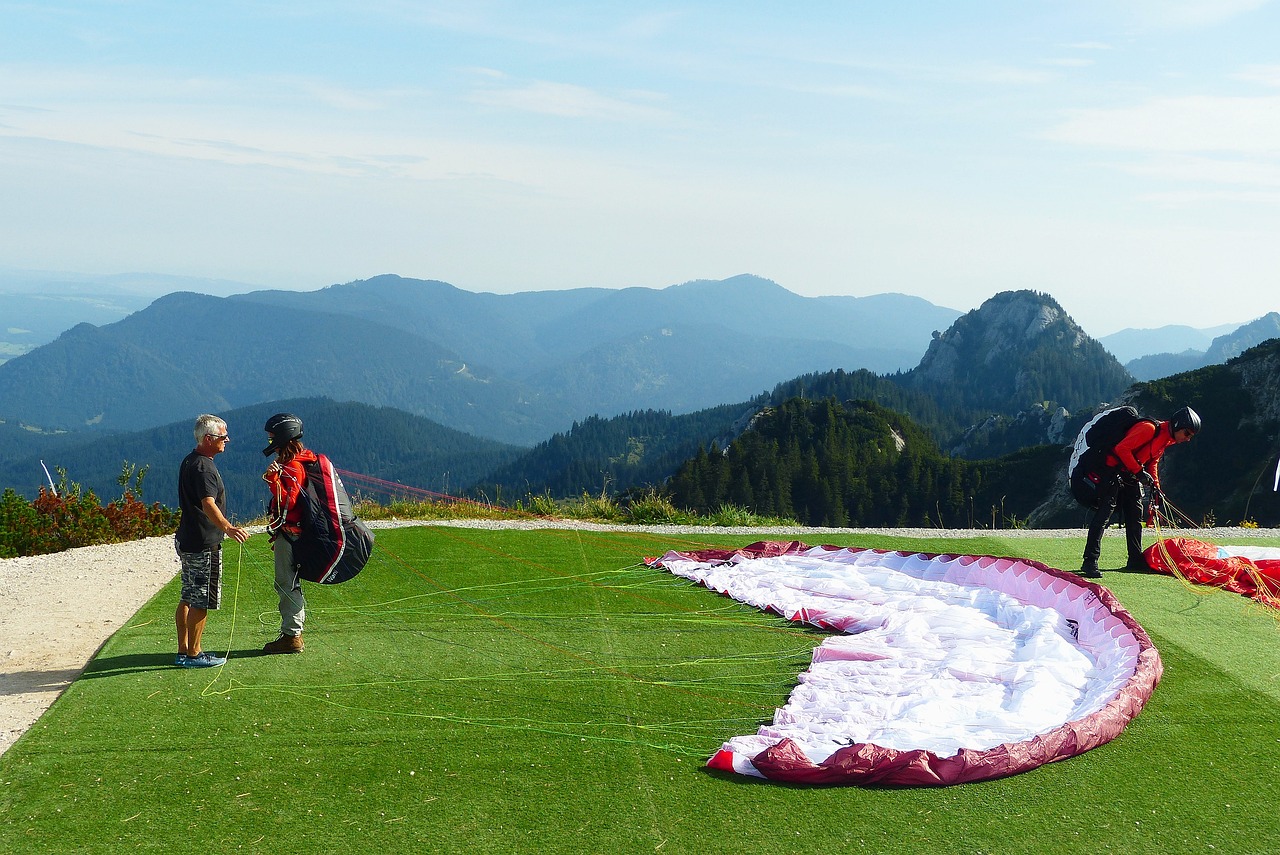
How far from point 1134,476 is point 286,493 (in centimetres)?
914

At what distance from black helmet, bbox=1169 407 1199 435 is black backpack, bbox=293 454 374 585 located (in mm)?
8658

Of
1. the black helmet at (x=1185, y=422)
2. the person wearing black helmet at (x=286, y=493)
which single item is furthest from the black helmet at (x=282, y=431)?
the black helmet at (x=1185, y=422)

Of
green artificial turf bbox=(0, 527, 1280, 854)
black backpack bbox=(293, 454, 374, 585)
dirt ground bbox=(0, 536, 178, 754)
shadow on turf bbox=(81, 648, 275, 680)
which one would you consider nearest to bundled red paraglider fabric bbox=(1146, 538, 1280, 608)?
green artificial turf bbox=(0, 527, 1280, 854)

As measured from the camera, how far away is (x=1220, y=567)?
10961mm

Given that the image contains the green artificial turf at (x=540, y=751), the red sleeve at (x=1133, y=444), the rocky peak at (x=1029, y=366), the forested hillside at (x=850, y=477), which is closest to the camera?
the green artificial turf at (x=540, y=751)

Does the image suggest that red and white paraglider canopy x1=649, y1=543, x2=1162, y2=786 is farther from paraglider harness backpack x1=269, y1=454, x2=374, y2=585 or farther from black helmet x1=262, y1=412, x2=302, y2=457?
black helmet x1=262, y1=412, x2=302, y2=457

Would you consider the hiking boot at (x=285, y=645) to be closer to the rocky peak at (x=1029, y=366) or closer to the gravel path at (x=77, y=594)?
the gravel path at (x=77, y=594)

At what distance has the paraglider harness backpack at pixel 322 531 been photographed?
791cm

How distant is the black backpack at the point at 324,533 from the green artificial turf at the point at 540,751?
2.77ft

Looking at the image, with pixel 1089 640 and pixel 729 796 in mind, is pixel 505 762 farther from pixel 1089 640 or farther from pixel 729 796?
pixel 1089 640

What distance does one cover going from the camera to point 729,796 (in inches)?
229

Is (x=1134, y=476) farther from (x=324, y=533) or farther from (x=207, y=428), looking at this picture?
(x=207, y=428)

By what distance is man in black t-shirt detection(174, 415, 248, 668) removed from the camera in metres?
7.65

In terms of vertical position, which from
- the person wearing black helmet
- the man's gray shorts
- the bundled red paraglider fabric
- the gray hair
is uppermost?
the gray hair
